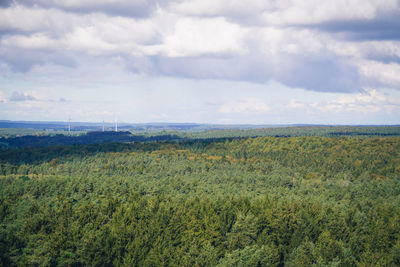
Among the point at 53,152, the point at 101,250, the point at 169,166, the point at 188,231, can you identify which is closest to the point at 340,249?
the point at 188,231

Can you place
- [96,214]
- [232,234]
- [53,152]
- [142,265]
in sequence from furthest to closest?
[53,152]
[96,214]
[232,234]
[142,265]

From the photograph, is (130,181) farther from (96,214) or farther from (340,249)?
(340,249)

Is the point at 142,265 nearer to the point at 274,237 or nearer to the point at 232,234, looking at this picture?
the point at 232,234

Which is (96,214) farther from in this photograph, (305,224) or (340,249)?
(340,249)

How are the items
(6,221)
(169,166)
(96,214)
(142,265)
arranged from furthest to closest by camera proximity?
(169,166) → (6,221) → (96,214) → (142,265)

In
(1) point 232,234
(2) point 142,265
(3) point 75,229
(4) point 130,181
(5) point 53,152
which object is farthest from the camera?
(5) point 53,152

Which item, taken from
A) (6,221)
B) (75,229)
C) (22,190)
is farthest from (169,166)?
(75,229)

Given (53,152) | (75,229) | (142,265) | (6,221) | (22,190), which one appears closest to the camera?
(142,265)

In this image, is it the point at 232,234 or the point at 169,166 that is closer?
the point at 232,234

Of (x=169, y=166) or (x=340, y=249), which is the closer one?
(x=340, y=249)
